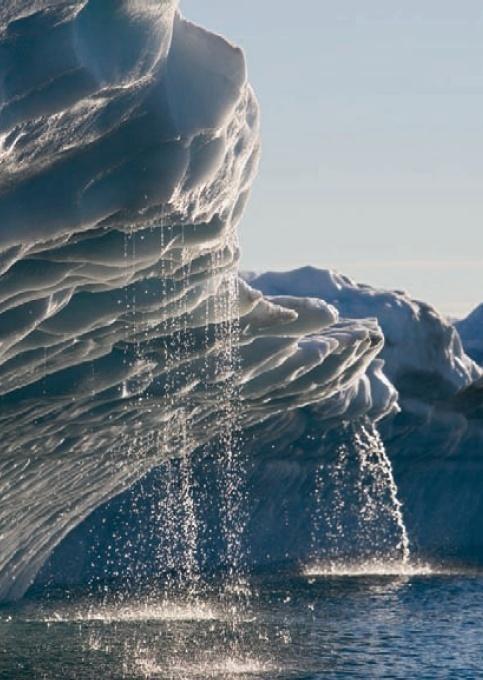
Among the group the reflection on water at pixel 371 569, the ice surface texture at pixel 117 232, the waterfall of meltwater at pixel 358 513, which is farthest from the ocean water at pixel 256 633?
the waterfall of meltwater at pixel 358 513

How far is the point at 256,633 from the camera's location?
29.5 metres

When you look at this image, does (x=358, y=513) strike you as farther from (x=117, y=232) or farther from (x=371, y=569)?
(x=117, y=232)

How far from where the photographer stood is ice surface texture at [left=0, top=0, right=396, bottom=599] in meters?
10.7

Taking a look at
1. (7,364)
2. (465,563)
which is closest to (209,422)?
(7,364)

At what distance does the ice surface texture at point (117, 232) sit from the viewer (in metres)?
10.7

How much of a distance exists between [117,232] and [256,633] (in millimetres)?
17049

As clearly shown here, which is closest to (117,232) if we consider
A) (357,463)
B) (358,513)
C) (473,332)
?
(357,463)

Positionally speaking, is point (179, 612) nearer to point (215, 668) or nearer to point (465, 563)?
point (215, 668)

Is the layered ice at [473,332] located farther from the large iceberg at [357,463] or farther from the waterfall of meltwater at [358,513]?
the waterfall of meltwater at [358,513]

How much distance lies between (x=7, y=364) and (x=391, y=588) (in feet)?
90.6

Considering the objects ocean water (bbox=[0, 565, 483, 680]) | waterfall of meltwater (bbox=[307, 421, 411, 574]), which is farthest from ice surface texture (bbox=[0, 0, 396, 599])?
waterfall of meltwater (bbox=[307, 421, 411, 574])

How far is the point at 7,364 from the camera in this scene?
16750 millimetres

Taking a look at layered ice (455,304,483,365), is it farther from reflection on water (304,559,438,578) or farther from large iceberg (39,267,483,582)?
reflection on water (304,559,438,578)

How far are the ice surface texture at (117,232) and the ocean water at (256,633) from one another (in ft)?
10.8
